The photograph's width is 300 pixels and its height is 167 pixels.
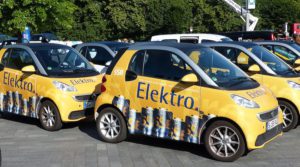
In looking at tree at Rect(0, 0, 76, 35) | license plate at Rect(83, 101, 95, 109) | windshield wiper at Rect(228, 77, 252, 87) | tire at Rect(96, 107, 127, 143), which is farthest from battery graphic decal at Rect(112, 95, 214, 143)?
tree at Rect(0, 0, 76, 35)

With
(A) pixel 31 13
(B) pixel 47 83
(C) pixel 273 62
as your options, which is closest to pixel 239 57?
(C) pixel 273 62

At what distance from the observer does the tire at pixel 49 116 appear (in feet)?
27.6

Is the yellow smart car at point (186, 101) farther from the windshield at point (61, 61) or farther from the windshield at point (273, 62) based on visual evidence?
the windshield at point (273, 62)

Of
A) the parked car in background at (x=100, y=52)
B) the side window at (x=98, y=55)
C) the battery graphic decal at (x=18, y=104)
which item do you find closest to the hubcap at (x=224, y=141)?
the battery graphic decal at (x=18, y=104)

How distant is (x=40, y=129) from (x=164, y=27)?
39.5 m

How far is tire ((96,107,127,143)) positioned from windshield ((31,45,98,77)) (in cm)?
161

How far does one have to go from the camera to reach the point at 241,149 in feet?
20.3

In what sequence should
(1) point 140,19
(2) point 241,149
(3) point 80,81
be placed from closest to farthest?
1. (2) point 241,149
2. (3) point 80,81
3. (1) point 140,19

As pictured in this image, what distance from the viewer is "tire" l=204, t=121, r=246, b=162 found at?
6201 millimetres

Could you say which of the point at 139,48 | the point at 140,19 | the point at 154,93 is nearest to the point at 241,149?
the point at 154,93

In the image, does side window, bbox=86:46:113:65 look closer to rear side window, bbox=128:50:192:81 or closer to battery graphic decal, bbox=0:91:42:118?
battery graphic decal, bbox=0:91:42:118

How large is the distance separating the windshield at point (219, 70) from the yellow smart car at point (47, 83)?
8.59 feet

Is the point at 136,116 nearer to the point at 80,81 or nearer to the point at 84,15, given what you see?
the point at 80,81

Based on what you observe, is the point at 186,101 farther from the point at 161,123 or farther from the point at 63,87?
the point at 63,87
